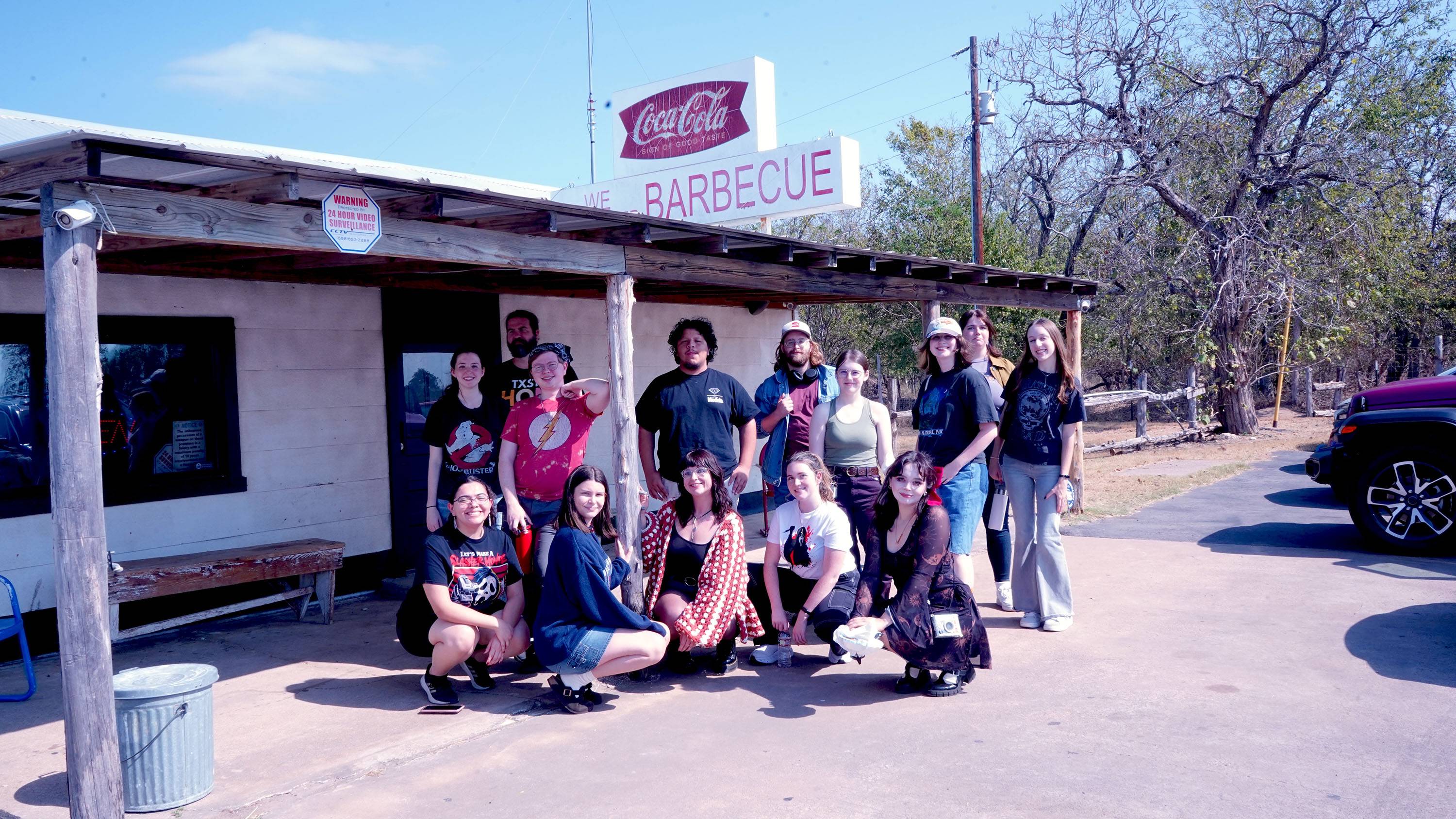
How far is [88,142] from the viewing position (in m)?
3.21

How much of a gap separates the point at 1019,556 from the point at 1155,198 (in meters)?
14.0

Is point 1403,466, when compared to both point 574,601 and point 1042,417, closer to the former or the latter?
point 1042,417

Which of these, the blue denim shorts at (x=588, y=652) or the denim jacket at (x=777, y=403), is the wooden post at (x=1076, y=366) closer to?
the denim jacket at (x=777, y=403)

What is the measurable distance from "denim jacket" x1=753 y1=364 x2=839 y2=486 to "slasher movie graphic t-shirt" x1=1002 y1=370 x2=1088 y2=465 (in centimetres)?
105

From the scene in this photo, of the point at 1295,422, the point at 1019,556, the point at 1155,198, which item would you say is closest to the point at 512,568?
the point at 1019,556

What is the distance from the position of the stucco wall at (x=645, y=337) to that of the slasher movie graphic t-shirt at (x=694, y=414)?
194 centimetres

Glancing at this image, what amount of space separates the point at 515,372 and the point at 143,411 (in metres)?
2.36

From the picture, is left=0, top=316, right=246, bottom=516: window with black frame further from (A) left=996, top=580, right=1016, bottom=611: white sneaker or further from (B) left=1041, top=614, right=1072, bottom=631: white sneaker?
(B) left=1041, top=614, right=1072, bottom=631: white sneaker

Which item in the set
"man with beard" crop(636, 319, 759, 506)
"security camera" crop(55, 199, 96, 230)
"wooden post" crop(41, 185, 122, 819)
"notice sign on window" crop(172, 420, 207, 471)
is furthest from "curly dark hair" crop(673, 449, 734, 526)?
"notice sign on window" crop(172, 420, 207, 471)

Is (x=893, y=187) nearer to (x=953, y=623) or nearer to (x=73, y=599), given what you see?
(x=953, y=623)

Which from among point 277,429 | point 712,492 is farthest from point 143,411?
point 712,492

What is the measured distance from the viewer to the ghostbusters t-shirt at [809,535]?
5.08 metres

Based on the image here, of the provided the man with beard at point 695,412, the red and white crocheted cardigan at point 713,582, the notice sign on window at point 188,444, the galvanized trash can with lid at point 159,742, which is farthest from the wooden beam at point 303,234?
the notice sign on window at point 188,444

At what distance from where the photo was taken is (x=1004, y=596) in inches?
253
